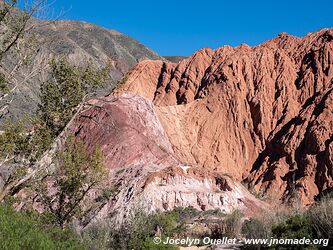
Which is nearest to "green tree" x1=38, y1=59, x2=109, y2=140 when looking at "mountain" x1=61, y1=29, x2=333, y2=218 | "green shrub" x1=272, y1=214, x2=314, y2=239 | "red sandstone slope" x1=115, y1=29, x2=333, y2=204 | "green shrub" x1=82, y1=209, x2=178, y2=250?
"green shrub" x1=82, y1=209, x2=178, y2=250

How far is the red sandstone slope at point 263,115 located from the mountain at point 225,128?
0.30 ft

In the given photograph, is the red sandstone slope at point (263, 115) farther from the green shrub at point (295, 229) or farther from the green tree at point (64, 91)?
the green tree at point (64, 91)

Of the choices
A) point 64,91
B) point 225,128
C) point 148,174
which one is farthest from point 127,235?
point 225,128

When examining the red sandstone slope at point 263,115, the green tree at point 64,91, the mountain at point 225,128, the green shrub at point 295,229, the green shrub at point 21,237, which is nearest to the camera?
the green shrub at point 21,237

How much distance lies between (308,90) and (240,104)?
6218 millimetres

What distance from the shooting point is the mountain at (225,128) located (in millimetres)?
27359

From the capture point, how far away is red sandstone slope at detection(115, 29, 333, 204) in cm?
3515

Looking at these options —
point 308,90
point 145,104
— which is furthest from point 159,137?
point 308,90

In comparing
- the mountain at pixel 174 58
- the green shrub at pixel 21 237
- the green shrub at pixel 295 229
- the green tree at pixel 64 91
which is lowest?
the green shrub at pixel 21 237

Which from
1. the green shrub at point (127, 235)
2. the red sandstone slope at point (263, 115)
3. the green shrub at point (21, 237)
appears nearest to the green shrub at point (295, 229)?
the green shrub at point (127, 235)

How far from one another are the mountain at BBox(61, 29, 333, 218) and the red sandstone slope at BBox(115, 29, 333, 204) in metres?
0.09

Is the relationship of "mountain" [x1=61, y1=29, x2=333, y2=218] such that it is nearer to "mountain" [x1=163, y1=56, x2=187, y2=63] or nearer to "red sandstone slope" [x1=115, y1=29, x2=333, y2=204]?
"red sandstone slope" [x1=115, y1=29, x2=333, y2=204]

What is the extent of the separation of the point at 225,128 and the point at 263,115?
12.0 ft

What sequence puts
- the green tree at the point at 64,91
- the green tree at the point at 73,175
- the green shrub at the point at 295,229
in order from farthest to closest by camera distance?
the green tree at the point at 73,175, the green shrub at the point at 295,229, the green tree at the point at 64,91
